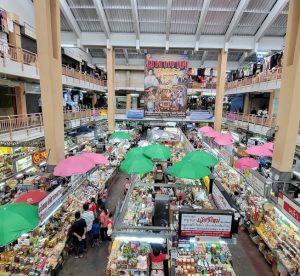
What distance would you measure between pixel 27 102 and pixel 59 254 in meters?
10.7

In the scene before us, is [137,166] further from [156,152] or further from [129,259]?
A: [129,259]

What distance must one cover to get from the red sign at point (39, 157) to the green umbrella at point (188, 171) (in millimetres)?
5021

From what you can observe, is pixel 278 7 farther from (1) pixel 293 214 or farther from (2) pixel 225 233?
(2) pixel 225 233

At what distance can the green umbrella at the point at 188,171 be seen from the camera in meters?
6.70

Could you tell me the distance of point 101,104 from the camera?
33.3m

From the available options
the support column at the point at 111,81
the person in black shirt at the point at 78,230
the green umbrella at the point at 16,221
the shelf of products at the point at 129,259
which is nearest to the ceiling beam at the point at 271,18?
the support column at the point at 111,81

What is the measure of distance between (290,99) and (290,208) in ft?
9.49

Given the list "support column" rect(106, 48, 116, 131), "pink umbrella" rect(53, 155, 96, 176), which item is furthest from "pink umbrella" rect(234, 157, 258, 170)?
"support column" rect(106, 48, 116, 131)

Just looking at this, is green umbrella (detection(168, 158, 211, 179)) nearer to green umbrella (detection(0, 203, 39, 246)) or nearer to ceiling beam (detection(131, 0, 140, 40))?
green umbrella (detection(0, 203, 39, 246))

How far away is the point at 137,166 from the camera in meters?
7.86

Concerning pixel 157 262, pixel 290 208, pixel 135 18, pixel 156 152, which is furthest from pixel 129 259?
pixel 135 18

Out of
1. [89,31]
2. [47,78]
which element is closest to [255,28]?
[89,31]

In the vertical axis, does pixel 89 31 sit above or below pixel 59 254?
above

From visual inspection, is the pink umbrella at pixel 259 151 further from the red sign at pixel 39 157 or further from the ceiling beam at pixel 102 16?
the ceiling beam at pixel 102 16
